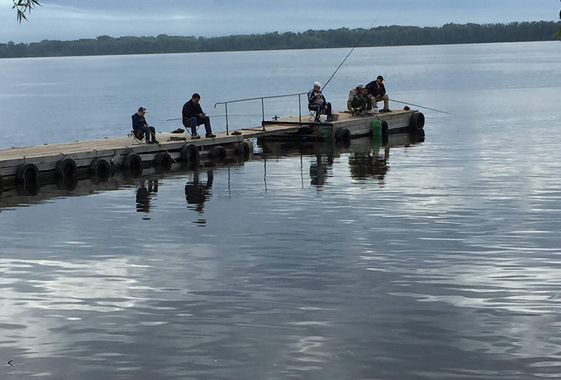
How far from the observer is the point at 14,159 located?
23062 mm

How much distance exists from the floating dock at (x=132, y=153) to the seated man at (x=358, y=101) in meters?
1.16

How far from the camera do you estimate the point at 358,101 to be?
34969 millimetres

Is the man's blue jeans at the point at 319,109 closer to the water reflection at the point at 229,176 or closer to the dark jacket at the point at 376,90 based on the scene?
the water reflection at the point at 229,176

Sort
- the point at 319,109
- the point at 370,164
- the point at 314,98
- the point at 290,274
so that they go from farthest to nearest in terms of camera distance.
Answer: the point at 319,109 < the point at 314,98 < the point at 370,164 < the point at 290,274

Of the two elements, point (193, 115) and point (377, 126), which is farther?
point (377, 126)

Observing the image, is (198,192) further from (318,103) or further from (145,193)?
(318,103)

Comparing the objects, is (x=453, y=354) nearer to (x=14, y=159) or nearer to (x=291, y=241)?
(x=291, y=241)

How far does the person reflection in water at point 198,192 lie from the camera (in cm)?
1984

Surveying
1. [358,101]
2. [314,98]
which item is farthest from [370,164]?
[358,101]

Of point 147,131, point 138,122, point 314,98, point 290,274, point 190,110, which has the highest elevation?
point 314,98

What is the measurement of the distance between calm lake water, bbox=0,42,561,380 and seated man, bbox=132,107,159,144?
1877 mm

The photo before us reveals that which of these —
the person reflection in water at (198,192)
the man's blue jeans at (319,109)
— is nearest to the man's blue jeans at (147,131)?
the person reflection in water at (198,192)

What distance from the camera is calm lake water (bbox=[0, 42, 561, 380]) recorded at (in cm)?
957

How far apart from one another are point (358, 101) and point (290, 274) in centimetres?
2262
